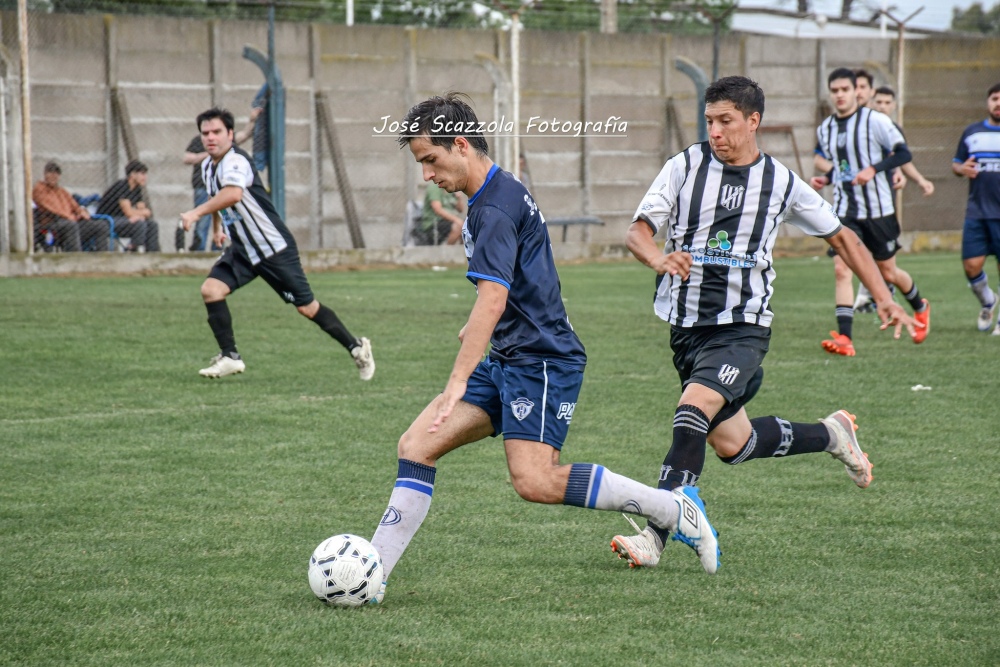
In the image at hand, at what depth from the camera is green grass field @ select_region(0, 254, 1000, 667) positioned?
373 cm

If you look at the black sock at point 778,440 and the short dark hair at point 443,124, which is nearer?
the short dark hair at point 443,124

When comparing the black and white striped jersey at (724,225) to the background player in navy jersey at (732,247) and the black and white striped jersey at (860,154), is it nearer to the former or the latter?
the background player in navy jersey at (732,247)

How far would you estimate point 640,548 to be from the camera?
450 centimetres

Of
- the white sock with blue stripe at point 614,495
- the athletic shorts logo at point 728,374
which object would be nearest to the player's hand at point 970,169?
the athletic shorts logo at point 728,374

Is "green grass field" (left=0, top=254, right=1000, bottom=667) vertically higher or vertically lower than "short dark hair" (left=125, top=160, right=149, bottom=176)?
lower

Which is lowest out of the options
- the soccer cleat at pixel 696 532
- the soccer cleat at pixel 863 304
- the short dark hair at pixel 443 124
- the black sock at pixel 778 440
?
the soccer cleat at pixel 863 304

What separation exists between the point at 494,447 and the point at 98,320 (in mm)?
6324

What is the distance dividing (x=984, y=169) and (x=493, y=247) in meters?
8.76

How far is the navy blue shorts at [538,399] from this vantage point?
4.17 metres

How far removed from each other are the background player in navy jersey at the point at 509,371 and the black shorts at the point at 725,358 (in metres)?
0.56

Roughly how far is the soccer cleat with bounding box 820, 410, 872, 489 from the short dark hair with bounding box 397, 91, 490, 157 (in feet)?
6.83

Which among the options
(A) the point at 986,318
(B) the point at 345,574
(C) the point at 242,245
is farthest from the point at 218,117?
(A) the point at 986,318

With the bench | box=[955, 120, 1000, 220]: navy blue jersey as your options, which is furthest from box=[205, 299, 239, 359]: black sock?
the bench

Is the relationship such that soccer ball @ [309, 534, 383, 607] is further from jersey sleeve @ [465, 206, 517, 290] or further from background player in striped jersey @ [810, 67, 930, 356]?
background player in striped jersey @ [810, 67, 930, 356]
